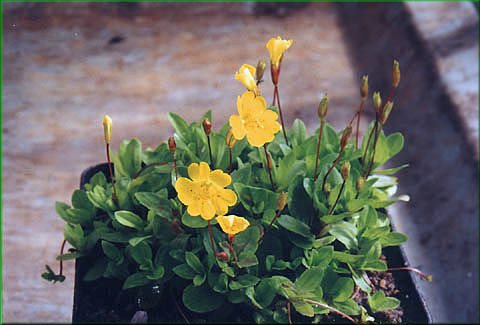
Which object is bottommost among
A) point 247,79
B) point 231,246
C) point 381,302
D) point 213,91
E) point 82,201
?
point 381,302

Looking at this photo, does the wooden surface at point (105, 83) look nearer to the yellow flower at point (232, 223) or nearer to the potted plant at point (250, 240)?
the potted plant at point (250, 240)

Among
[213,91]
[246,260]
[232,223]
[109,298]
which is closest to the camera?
[232,223]

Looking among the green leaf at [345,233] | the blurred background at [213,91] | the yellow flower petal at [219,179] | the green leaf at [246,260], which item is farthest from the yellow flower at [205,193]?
the blurred background at [213,91]

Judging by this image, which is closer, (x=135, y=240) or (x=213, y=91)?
(x=135, y=240)

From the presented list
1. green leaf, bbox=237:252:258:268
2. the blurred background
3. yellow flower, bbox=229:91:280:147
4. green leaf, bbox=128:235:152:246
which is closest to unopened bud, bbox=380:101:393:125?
yellow flower, bbox=229:91:280:147

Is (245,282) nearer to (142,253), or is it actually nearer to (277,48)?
(142,253)

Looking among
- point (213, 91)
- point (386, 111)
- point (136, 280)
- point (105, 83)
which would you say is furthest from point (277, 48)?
point (105, 83)

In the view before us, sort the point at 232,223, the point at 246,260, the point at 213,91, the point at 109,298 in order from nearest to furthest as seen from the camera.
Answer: the point at 232,223 < the point at 246,260 < the point at 109,298 < the point at 213,91
